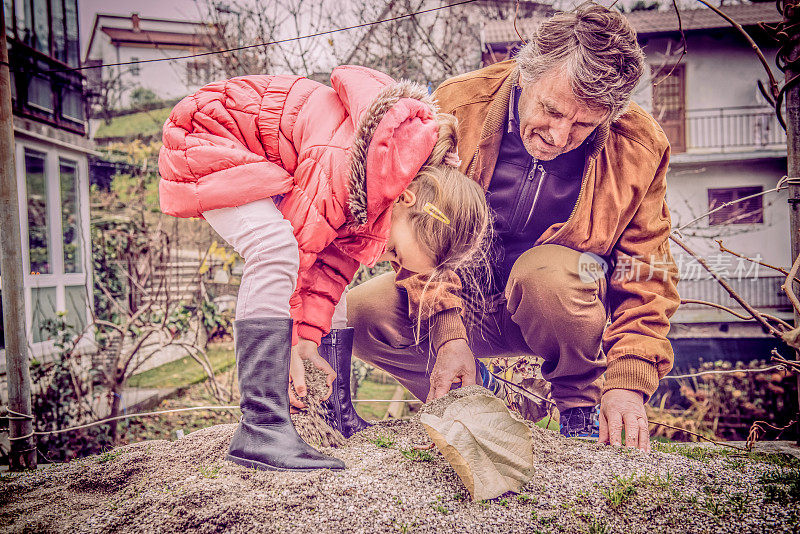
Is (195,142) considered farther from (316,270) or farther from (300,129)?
(316,270)

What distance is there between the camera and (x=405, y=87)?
124 cm

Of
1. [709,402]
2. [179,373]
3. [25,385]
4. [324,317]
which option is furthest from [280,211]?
[709,402]

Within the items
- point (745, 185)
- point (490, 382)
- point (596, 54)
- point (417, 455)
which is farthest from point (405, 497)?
point (745, 185)

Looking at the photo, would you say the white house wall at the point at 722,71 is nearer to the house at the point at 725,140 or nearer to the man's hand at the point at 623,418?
the house at the point at 725,140

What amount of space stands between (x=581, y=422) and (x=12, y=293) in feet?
6.47

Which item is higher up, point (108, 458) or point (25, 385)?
point (25, 385)

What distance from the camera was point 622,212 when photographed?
1.50 m

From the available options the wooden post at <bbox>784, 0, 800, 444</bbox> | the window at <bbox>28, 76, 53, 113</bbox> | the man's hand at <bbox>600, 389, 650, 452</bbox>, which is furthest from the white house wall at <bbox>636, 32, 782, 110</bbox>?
the window at <bbox>28, 76, 53, 113</bbox>

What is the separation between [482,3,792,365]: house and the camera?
1738 millimetres

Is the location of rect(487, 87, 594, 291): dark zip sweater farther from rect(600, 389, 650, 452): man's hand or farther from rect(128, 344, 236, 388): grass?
rect(128, 344, 236, 388): grass

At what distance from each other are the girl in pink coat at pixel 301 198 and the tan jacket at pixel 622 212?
0.79 feet

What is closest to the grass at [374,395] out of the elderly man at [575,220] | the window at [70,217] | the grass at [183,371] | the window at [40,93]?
the grass at [183,371]

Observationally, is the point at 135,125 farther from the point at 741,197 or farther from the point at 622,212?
the point at 741,197

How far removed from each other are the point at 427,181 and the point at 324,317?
48 cm
